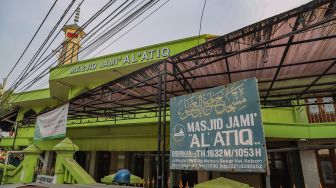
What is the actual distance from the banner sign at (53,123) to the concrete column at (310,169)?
10.1 m

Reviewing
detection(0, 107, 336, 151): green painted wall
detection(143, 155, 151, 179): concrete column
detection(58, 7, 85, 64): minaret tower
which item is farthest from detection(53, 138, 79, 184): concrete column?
detection(143, 155, 151, 179): concrete column

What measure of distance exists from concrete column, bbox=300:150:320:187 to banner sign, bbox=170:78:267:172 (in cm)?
883

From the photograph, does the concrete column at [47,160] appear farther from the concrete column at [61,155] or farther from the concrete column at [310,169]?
the concrete column at [310,169]

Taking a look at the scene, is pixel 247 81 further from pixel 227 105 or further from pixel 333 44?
pixel 333 44

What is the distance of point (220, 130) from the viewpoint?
12.1 ft

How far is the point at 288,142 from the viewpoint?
455 inches

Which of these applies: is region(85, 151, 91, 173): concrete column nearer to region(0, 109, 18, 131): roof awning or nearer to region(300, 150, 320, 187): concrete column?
region(0, 109, 18, 131): roof awning

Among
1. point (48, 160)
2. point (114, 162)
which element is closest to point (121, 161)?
point (114, 162)

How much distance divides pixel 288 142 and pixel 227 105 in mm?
9575

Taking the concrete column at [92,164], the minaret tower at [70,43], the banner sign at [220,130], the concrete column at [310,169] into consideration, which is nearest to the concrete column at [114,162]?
the concrete column at [92,164]

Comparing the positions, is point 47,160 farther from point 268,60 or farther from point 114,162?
point 268,60

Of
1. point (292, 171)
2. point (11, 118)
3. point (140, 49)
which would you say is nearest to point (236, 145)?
point (140, 49)

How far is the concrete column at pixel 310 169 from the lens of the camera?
33.4 feet

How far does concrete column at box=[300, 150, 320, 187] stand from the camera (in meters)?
10.2
